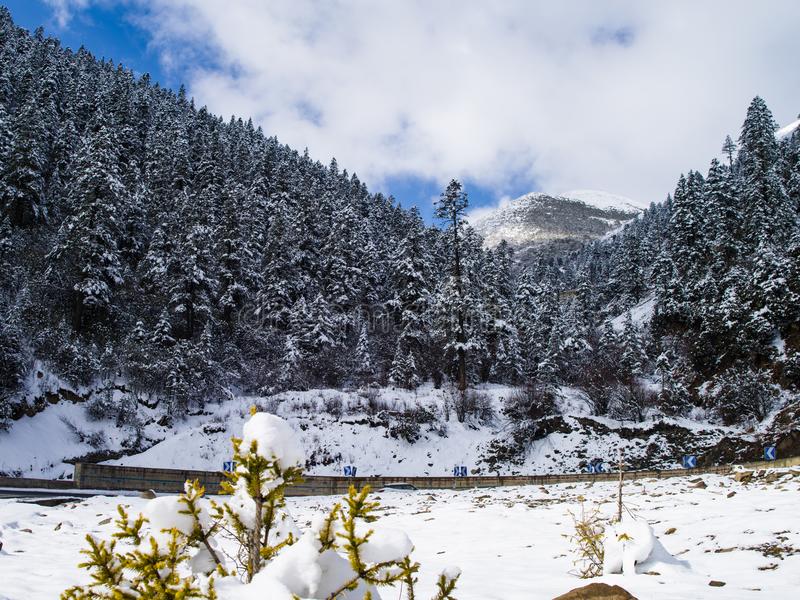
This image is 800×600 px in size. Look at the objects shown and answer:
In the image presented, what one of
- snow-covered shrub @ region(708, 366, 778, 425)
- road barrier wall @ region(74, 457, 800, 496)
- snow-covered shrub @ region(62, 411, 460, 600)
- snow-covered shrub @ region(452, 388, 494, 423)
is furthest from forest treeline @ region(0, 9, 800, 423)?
snow-covered shrub @ region(62, 411, 460, 600)

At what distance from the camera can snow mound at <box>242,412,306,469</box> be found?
2.66 meters

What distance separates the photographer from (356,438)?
92.9ft

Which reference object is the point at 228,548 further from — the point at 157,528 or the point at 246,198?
the point at 246,198

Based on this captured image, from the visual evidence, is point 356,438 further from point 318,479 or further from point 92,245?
point 92,245

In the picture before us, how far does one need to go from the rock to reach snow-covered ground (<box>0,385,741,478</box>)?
2270 cm

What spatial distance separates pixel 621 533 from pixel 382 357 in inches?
1480

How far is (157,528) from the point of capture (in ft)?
8.88

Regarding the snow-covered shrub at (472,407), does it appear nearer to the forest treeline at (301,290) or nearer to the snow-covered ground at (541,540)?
the forest treeline at (301,290)

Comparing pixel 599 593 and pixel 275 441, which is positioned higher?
pixel 275 441

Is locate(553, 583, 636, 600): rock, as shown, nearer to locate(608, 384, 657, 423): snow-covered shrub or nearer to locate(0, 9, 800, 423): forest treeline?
locate(0, 9, 800, 423): forest treeline

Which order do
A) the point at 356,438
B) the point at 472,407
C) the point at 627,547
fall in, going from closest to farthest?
the point at 627,547
the point at 356,438
the point at 472,407

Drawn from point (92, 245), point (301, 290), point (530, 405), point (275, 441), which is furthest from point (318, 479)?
point (301, 290)

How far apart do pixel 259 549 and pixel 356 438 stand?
26407mm

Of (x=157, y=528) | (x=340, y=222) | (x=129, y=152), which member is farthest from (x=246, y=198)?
(x=157, y=528)
